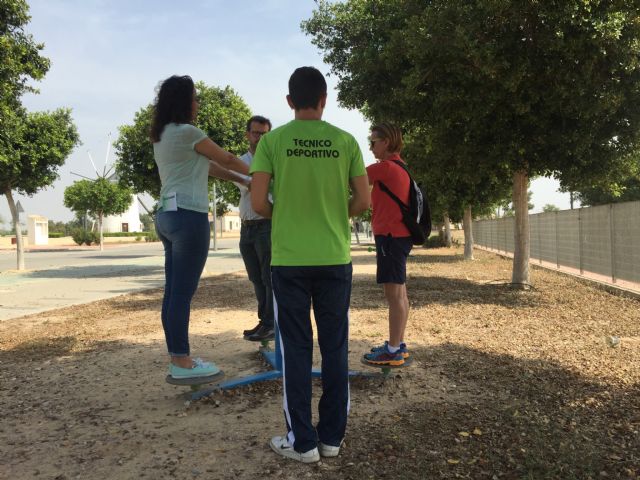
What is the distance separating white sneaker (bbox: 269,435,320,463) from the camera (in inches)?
105

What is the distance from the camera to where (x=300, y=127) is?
8.72ft

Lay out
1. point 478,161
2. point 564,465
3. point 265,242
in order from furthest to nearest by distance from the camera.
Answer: point 478,161
point 265,242
point 564,465

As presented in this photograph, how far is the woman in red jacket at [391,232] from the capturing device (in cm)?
384

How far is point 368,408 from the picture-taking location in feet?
11.3

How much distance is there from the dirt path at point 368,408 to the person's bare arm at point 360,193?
4.29 feet

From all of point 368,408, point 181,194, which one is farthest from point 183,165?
point 368,408

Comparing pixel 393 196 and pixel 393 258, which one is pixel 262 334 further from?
pixel 393 196

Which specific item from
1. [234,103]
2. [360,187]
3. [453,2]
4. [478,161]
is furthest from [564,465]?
[234,103]

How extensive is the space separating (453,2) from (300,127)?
6.02m

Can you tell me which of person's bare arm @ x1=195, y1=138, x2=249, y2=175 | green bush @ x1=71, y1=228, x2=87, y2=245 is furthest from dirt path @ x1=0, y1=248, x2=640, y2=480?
green bush @ x1=71, y1=228, x2=87, y2=245

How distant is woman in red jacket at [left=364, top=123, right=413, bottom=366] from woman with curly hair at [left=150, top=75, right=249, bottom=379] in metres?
1.07

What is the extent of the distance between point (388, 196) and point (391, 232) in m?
0.27

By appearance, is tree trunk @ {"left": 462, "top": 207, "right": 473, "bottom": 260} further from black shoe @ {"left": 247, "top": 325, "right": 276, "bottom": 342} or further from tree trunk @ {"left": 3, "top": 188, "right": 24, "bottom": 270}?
black shoe @ {"left": 247, "top": 325, "right": 276, "bottom": 342}

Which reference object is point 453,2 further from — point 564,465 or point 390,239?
point 564,465
